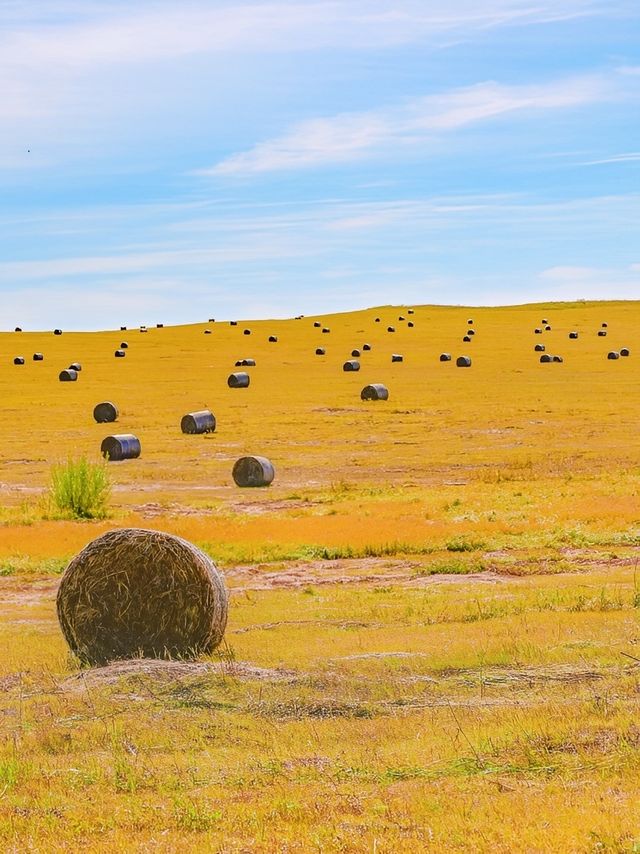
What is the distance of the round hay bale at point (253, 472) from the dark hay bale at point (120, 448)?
23.1 ft

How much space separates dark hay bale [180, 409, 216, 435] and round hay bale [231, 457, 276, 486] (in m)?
12.7

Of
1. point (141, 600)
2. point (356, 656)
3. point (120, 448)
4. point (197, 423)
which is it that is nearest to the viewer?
point (356, 656)

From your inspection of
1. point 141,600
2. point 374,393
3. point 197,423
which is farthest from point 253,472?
point 374,393

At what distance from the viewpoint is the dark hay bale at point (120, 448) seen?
40.2 m

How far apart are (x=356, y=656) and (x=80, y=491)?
54.9ft

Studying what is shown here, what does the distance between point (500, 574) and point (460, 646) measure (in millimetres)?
7377

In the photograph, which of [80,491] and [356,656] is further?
[80,491]

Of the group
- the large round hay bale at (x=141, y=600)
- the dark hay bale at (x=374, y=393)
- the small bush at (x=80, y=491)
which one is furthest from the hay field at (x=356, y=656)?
the dark hay bale at (x=374, y=393)

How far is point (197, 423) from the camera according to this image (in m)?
47.1

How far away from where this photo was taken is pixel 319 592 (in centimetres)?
2061

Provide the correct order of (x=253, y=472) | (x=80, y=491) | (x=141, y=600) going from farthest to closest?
(x=253, y=472), (x=80, y=491), (x=141, y=600)

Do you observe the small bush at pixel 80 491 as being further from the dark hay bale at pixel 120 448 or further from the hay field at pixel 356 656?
the dark hay bale at pixel 120 448

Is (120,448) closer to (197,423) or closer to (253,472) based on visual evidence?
(197,423)

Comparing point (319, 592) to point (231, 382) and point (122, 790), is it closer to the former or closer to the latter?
point (122, 790)
